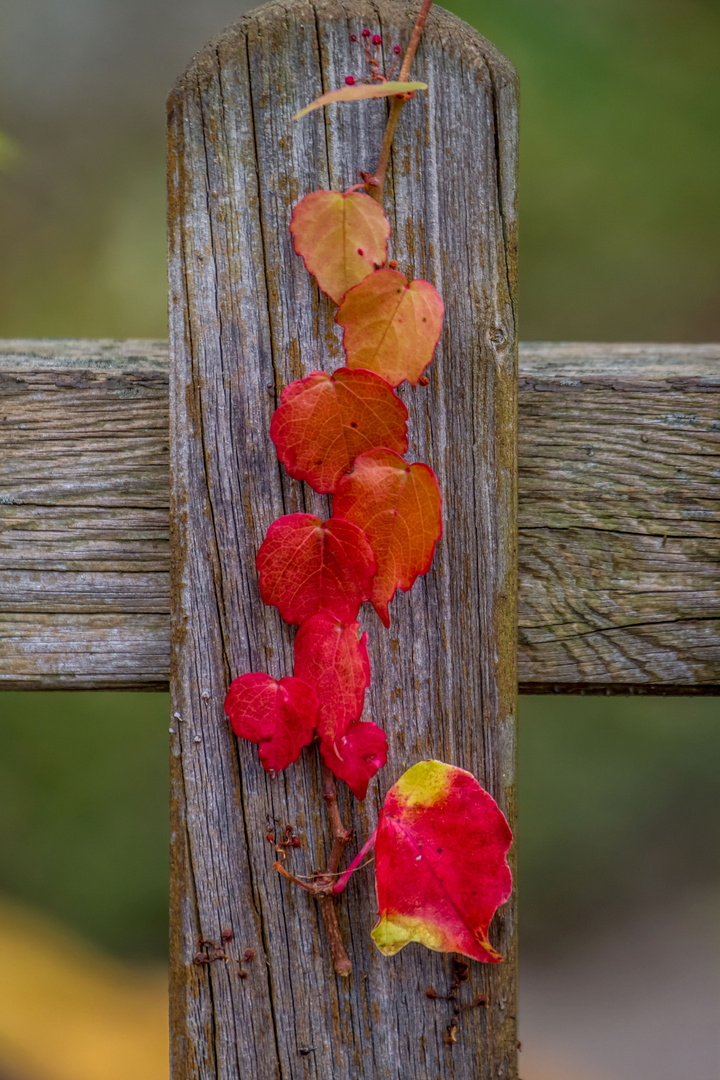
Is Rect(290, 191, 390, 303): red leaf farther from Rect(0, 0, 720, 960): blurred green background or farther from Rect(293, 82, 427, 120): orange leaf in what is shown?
Rect(0, 0, 720, 960): blurred green background

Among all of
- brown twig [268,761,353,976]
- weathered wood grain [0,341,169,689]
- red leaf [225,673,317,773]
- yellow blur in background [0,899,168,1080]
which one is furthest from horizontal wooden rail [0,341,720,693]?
yellow blur in background [0,899,168,1080]

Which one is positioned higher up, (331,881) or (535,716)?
(331,881)

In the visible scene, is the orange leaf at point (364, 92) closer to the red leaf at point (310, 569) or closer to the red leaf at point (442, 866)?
the red leaf at point (310, 569)

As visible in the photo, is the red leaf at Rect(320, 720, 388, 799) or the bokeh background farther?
the bokeh background

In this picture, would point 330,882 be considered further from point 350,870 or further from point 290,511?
point 290,511

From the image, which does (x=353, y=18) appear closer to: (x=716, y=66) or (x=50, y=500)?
(x=50, y=500)

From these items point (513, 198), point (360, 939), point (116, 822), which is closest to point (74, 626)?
point (360, 939)

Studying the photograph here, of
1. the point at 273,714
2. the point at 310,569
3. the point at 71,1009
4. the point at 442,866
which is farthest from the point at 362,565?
the point at 71,1009
